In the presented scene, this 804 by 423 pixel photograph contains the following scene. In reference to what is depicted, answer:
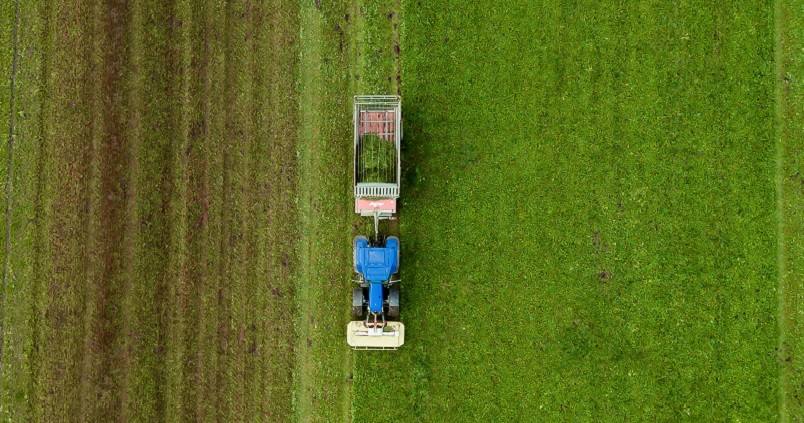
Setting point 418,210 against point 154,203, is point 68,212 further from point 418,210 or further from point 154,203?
point 418,210

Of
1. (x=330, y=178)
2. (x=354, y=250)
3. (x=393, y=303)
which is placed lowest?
(x=393, y=303)

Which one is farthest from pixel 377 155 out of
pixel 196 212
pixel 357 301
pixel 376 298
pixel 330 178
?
pixel 196 212

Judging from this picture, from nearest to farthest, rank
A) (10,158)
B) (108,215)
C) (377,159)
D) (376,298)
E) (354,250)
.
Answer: (377,159), (376,298), (354,250), (108,215), (10,158)

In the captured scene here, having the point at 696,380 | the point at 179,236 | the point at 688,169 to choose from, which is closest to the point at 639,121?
the point at 688,169

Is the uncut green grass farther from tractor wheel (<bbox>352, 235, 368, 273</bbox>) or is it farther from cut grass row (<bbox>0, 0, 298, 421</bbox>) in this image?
cut grass row (<bbox>0, 0, 298, 421</bbox>)

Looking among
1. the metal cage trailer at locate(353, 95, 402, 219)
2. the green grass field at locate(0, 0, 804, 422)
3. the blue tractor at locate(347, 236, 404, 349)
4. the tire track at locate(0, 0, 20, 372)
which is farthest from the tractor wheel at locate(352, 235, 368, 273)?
the tire track at locate(0, 0, 20, 372)

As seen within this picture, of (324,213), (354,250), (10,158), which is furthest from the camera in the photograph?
(10,158)

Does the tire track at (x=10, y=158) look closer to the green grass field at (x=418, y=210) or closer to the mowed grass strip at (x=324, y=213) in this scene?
the green grass field at (x=418, y=210)
